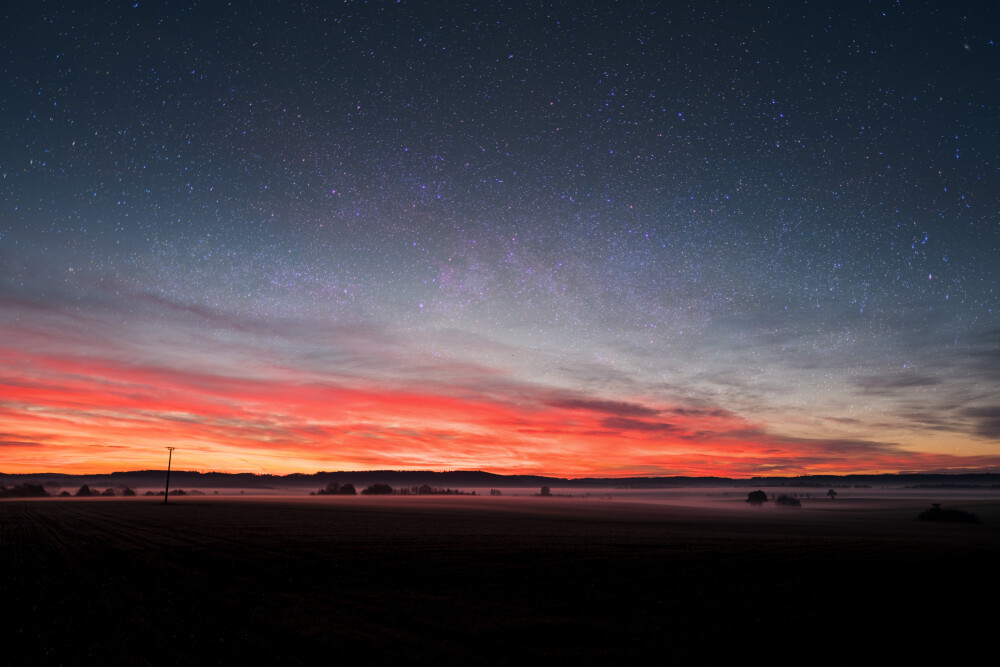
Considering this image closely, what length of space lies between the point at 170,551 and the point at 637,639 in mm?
24358

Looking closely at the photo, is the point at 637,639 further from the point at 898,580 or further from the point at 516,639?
the point at 898,580

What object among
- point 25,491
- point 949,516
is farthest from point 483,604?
point 25,491

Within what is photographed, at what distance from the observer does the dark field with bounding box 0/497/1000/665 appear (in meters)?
11.3

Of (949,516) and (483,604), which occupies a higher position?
(483,604)

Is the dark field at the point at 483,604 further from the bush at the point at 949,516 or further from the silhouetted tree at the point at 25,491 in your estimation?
the silhouetted tree at the point at 25,491

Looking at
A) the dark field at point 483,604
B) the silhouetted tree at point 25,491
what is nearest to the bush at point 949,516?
the dark field at point 483,604

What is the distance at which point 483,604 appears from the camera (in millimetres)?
15539

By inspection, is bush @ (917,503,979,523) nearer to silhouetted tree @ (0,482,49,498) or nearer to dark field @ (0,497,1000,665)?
dark field @ (0,497,1000,665)

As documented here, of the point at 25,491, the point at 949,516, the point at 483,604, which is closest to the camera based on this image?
the point at 483,604

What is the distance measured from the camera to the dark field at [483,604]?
11.3 m

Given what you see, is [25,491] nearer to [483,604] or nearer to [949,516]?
[483,604]

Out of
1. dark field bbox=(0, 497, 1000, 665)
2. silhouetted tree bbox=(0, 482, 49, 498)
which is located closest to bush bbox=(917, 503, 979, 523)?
dark field bbox=(0, 497, 1000, 665)

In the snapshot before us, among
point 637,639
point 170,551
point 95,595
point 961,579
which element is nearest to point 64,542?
point 170,551

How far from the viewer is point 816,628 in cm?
1326
